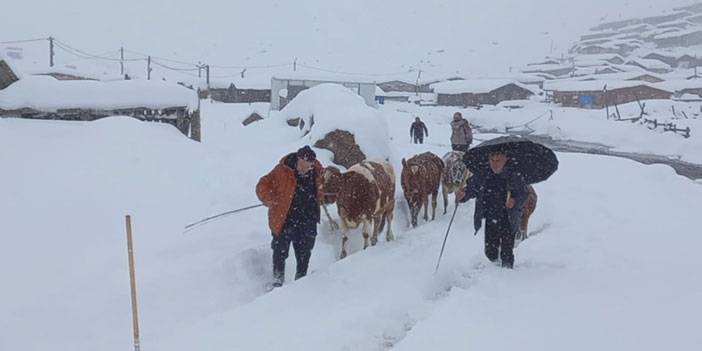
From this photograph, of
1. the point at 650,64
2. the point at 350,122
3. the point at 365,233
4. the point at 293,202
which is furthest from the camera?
the point at 650,64

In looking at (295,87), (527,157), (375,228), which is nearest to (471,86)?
(295,87)

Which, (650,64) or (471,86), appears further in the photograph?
(650,64)

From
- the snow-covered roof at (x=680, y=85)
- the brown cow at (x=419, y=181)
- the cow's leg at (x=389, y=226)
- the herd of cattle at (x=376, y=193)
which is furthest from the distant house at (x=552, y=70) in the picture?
the cow's leg at (x=389, y=226)

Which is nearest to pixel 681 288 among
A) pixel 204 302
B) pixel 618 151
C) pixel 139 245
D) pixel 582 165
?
pixel 204 302

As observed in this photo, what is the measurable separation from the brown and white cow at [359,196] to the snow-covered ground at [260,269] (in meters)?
0.42

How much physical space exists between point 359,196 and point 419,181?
7.00 feet

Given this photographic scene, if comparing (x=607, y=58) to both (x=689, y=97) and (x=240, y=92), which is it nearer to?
(x=689, y=97)

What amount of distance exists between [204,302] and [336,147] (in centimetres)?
666

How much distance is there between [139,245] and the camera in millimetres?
7223

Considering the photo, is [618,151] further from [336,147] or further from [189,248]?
[189,248]

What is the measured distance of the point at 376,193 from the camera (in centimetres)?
776

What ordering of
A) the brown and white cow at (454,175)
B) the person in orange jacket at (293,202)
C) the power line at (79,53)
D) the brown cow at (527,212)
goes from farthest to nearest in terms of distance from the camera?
the power line at (79,53) < the brown and white cow at (454,175) < the brown cow at (527,212) < the person in orange jacket at (293,202)

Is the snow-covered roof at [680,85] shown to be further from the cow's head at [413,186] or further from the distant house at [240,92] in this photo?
the cow's head at [413,186]

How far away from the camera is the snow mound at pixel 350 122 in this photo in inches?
499
